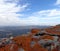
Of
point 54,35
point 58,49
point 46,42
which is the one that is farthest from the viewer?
point 54,35

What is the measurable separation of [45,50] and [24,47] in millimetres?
2485

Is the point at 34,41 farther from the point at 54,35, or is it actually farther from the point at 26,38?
the point at 54,35

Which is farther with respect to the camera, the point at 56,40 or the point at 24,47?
the point at 56,40

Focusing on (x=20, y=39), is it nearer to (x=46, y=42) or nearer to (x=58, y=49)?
(x=46, y=42)

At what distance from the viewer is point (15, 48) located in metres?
20.8

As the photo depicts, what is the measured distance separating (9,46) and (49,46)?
15.9ft

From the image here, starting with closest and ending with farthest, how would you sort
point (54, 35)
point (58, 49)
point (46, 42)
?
point (58, 49) → point (46, 42) → point (54, 35)

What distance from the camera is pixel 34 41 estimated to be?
21750 millimetres

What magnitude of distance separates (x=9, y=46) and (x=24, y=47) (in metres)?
2.09

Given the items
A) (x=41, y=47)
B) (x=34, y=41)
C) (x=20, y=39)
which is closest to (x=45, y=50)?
(x=41, y=47)

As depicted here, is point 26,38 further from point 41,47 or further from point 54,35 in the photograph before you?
point 54,35

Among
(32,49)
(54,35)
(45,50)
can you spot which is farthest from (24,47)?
(54,35)

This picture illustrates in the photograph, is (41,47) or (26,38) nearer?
(41,47)

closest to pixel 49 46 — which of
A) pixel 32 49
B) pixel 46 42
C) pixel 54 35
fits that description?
pixel 46 42
